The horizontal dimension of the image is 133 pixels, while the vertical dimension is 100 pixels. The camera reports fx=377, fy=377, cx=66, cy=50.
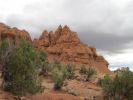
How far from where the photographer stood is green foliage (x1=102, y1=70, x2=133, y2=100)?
2057 inches

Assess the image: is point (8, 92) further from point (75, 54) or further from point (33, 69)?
point (75, 54)

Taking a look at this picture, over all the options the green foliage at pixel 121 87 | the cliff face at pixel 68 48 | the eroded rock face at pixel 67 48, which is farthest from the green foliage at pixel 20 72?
the eroded rock face at pixel 67 48

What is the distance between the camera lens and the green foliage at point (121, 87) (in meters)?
52.2

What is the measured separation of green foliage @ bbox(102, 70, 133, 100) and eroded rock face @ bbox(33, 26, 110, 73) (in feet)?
289

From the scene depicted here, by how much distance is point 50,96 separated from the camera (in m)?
48.3

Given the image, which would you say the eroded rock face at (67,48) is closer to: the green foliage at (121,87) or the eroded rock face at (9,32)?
the eroded rock face at (9,32)

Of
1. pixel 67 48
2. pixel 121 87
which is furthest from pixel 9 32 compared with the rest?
pixel 121 87

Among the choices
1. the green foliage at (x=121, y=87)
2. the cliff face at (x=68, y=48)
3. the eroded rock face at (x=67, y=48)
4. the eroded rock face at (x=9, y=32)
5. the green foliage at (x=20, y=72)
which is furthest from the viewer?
the eroded rock face at (x=67, y=48)

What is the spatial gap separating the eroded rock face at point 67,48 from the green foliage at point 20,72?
10086 centimetres

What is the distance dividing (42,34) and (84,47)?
1813 cm

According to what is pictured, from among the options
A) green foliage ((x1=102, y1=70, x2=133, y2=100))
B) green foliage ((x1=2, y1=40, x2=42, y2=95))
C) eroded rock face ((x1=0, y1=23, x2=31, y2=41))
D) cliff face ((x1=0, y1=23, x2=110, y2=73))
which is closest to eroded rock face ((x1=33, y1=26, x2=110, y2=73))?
cliff face ((x1=0, y1=23, x2=110, y2=73))

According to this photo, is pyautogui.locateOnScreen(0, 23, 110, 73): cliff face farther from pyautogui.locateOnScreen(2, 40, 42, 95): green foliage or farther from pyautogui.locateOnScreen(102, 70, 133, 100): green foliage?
pyautogui.locateOnScreen(2, 40, 42, 95): green foliage

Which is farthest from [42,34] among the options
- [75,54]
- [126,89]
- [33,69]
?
[33,69]

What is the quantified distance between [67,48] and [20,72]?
355ft
